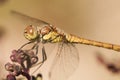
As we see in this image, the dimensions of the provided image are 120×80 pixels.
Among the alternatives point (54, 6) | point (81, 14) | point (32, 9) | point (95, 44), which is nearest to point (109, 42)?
point (95, 44)

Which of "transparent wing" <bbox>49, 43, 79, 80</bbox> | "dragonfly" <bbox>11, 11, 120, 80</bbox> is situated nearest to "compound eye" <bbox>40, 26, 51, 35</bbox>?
"dragonfly" <bbox>11, 11, 120, 80</bbox>

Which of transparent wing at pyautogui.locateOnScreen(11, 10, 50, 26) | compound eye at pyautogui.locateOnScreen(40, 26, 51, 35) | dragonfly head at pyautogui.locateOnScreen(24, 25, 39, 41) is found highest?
transparent wing at pyautogui.locateOnScreen(11, 10, 50, 26)

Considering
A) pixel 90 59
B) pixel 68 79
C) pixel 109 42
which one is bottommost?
pixel 68 79

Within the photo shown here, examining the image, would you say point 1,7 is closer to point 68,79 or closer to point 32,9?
point 32,9

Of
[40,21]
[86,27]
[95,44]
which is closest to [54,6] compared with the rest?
[40,21]

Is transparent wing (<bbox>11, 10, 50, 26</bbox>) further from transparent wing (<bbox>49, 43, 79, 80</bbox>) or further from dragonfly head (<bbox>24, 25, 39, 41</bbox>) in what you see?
transparent wing (<bbox>49, 43, 79, 80</bbox>)

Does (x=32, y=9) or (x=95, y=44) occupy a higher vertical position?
(x=32, y=9)

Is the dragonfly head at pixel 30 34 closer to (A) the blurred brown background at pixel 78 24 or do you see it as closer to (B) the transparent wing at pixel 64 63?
(A) the blurred brown background at pixel 78 24

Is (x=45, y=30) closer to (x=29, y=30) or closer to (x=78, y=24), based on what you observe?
(x=29, y=30)
